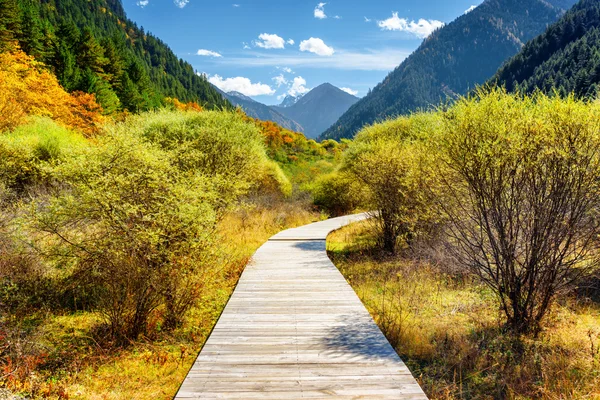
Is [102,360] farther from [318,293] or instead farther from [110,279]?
[318,293]

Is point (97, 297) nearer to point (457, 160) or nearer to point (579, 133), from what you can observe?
point (457, 160)

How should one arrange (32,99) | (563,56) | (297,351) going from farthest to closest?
(563,56)
(32,99)
(297,351)

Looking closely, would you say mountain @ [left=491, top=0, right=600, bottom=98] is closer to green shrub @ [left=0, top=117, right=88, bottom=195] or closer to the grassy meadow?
green shrub @ [left=0, top=117, right=88, bottom=195]

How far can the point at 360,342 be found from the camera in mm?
4195

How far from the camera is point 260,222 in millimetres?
Answer: 15031

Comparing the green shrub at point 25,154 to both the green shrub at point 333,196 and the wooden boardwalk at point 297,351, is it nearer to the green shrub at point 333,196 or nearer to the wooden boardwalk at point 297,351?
the wooden boardwalk at point 297,351

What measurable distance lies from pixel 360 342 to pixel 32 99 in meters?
24.3

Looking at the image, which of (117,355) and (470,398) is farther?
(117,355)

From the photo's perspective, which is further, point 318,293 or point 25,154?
point 25,154

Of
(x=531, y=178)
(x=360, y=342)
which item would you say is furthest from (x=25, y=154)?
(x=531, y=178)

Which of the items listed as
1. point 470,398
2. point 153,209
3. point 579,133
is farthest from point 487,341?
point 153,209

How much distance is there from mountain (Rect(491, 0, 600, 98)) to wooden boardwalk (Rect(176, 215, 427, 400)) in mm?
60522

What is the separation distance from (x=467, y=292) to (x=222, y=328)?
5.55 metres

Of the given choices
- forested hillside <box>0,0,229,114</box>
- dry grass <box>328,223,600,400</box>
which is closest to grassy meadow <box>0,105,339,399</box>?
dry grass <box>328,223,600,400</box>
